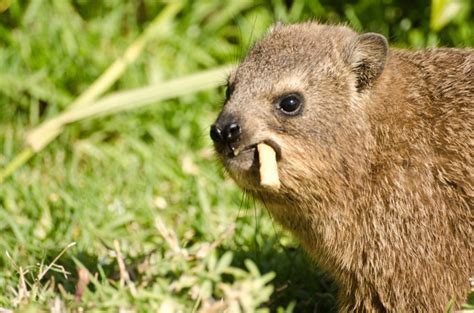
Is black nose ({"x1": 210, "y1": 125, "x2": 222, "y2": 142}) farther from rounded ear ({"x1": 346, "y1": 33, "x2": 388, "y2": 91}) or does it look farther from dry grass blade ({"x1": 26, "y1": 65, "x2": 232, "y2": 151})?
dry grass blade ({"x1": 26, "y1": 65, "x2": 232, "y2": 151})

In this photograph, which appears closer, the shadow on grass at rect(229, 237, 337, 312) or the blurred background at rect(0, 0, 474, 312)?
the blurred background at rect(0, 0, 474, 312)

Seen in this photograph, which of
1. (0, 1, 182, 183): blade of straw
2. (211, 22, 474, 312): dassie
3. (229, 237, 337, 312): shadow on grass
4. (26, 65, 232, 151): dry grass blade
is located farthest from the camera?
(26, 65, 232, 151): dry grass blade

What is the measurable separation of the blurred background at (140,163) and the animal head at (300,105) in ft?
1.66

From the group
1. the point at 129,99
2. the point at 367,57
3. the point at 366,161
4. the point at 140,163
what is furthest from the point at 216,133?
the point at 140,163

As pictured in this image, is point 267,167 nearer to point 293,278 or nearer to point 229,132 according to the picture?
point 229,132

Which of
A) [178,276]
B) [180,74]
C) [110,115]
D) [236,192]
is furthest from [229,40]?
[178,276]

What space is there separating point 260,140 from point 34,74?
9.74ft

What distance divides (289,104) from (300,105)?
0.18ft

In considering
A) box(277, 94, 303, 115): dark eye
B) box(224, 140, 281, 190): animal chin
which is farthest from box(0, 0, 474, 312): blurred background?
box(277, 94, 303, 115): dark eye

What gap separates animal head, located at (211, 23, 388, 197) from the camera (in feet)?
15.2

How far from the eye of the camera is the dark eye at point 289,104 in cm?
473

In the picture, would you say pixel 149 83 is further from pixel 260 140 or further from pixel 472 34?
pixel 260 140

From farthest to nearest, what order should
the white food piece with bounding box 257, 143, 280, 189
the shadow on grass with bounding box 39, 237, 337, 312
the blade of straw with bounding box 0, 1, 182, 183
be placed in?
the blade of straw with bounding box 0, 1, 182, 183 → the shadow on grass with bounding box 39, 237, 337, 312 → the white food piece with bounding box 257, 143, 280, 189

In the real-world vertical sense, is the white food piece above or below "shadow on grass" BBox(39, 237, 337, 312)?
above
